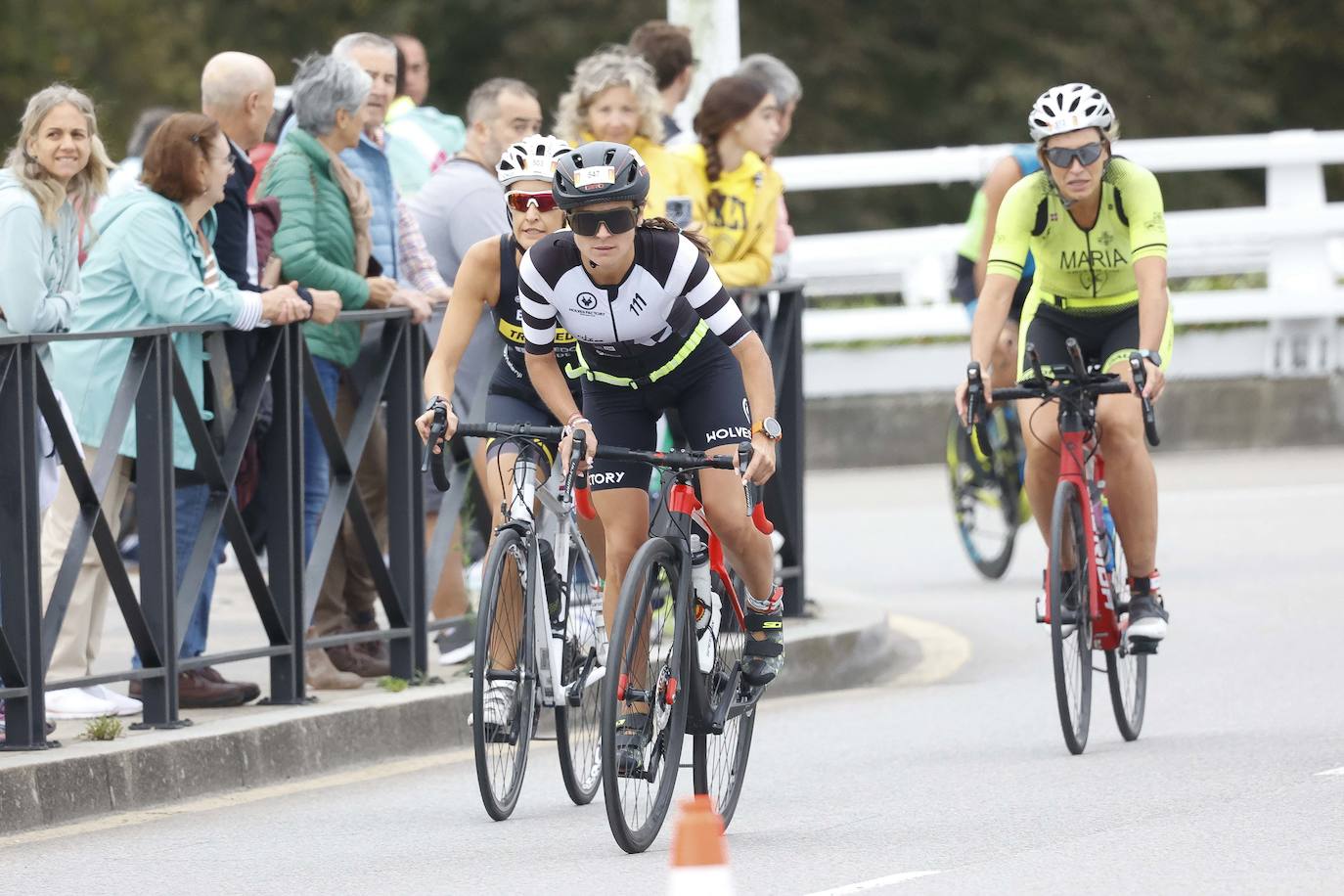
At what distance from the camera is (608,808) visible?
731 centimetres

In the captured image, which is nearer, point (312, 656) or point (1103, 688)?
point (312, 656)

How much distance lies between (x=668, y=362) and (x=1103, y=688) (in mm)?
3569

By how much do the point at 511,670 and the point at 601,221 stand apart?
51.8 inches

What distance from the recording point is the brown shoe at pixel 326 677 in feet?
33.1

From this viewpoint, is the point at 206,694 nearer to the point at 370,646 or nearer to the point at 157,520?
the point at 157,520

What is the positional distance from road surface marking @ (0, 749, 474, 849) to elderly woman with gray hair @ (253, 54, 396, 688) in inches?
27.8

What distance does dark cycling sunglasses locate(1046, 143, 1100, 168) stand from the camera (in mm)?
9281

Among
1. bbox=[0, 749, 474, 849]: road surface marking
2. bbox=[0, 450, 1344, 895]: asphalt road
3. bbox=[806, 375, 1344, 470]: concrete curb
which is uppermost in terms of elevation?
bbox=[806, 375, 1344, 470]: concrete curb

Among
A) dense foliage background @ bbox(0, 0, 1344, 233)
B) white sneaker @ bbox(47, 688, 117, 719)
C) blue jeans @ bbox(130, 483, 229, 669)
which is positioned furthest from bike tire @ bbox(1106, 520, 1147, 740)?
dense foliage background @ bbox(0, 0, 1344, 233)

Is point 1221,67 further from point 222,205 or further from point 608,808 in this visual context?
point 608,808

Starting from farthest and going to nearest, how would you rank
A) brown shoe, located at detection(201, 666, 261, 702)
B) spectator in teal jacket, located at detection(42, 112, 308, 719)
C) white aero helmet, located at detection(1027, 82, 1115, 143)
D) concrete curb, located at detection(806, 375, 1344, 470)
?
concrete curb, located at detection(806, 375, 1344, 470)
brown shoe, located at detection(201, 666, 261, 702)
white aero helmet, located at detection(1027, 82, 1115, 143)
spectator in teal jacket, located at detection(42, 112, 308, 719)

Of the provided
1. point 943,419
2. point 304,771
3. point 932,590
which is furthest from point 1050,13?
point 304,771

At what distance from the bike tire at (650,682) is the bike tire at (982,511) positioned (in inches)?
239

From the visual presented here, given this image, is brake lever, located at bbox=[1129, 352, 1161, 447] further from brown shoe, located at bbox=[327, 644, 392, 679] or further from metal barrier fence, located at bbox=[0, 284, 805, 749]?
brown shoe, located at bbox=[327, 644, 392, 679]
